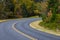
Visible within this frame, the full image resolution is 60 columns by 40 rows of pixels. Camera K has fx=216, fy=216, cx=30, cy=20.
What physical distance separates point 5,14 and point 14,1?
329 inches

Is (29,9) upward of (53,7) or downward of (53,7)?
downward

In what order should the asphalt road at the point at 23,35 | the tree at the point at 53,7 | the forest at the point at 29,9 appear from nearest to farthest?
1. the asphalt road at the point at 23,35
2. the tree at the point at 53,7
3. the forest at the point at 29,9

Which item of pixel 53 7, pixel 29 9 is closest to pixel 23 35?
pixel 53 7

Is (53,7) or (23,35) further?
(53,7)

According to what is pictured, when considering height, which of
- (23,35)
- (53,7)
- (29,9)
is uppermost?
(23,35)

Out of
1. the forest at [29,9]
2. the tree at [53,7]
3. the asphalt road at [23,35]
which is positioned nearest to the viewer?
the asphalt road at [23,35]

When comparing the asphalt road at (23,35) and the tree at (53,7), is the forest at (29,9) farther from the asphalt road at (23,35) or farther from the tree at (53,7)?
the asphalt road at (23,35)

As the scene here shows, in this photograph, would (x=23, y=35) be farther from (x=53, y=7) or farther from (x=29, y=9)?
(x=29, y=9)

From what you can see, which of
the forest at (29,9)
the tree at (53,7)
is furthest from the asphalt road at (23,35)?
the forest at (29,9)

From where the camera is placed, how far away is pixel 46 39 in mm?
19344

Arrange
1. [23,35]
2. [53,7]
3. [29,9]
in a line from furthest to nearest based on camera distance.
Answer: [29,9] → [53,7] → [23,35]

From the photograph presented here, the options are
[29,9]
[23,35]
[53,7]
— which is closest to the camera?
[23,35]

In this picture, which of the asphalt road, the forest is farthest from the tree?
the asphalt road

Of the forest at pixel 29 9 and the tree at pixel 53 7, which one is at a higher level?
the tree at pixel 53 7
